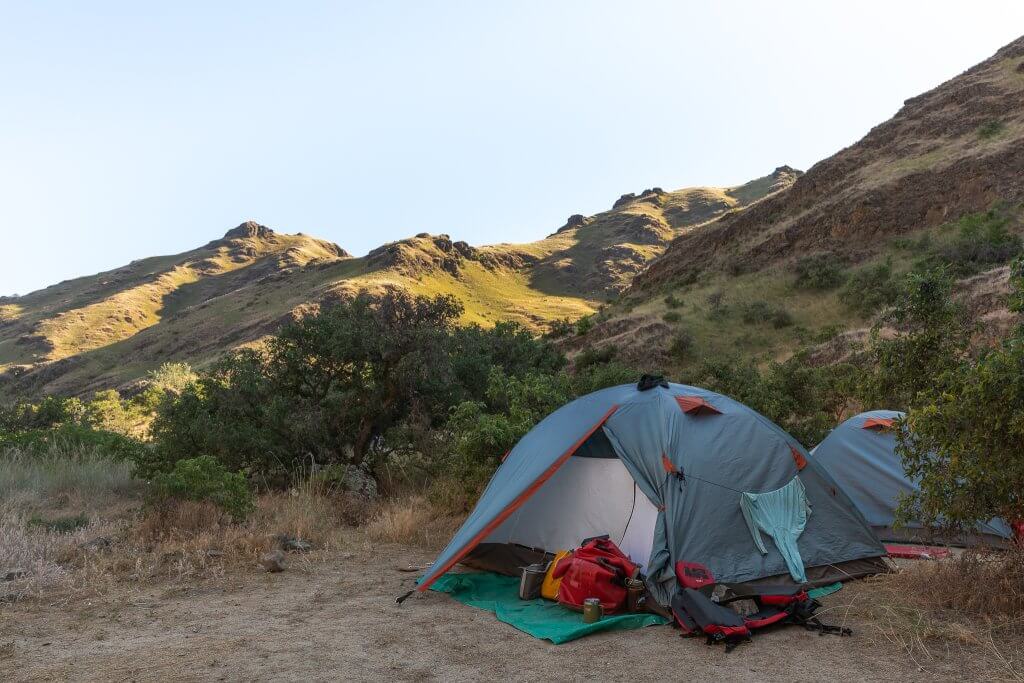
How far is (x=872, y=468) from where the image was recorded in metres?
8.35

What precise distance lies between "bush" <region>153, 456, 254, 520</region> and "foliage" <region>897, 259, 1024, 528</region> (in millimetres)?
7384

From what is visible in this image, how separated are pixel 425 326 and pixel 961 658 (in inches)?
366

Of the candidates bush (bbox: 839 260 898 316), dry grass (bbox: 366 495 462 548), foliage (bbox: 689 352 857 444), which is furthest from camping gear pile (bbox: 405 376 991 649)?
bush (bbox: 839 260 898 316)

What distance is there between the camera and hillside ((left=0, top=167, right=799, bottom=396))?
66125mm


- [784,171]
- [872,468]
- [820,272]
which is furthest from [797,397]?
[784,171]

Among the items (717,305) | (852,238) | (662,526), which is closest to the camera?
(662,526)

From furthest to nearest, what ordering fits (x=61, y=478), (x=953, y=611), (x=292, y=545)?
1. (x=61, y=478)
2. (x=292, y=545)
3. (x=953, y=611)

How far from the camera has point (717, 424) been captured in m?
6.87

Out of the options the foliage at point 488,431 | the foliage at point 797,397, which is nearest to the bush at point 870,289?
the foliage at point 797,397

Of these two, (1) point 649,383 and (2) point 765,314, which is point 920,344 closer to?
(1) point 649,383

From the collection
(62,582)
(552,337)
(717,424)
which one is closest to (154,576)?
(62,582)

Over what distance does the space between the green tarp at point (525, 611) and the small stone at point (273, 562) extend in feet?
5.71

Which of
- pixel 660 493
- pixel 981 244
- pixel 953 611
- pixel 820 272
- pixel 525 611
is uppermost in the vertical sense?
pixel 981 244

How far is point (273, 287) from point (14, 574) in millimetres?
80275
